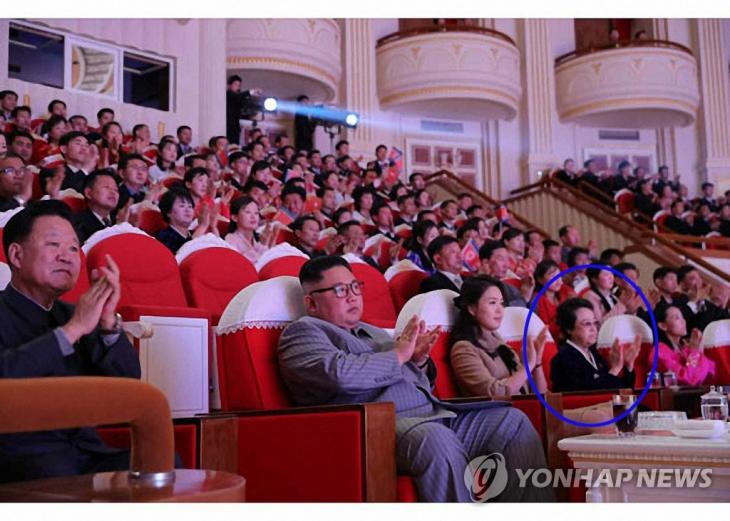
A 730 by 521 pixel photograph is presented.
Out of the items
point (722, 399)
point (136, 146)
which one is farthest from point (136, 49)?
point (722, 399)

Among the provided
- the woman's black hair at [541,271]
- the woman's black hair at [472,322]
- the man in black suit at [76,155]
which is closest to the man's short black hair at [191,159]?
the man in black suit at [76,155]

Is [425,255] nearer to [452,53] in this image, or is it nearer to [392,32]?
[452,53]

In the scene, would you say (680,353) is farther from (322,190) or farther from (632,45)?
(632,45)

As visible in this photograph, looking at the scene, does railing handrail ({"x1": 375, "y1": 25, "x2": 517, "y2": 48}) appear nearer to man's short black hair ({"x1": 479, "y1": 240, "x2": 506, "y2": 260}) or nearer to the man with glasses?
man's short black hair ({"x1": 479, "y1": 240, "x2": 506, "y2": 260})

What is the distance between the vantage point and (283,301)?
165 cm

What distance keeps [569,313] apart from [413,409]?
752 mm

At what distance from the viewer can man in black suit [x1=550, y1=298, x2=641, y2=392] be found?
2096mm

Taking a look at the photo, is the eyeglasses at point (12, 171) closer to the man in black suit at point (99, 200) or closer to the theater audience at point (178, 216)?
the man in black suit at point (99, 200)

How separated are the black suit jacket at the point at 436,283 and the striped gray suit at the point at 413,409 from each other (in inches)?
40.3

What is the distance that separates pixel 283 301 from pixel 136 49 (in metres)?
4.83

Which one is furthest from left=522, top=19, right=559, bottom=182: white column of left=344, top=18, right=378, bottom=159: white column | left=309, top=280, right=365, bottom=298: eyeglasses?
left=309, top=280, right=365, bottom=298: eyeglasses

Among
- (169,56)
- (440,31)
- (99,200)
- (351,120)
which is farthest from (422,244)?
(440,31)

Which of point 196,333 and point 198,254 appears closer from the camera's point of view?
point 196,333

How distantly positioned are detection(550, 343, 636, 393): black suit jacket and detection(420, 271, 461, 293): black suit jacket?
0.62 m
